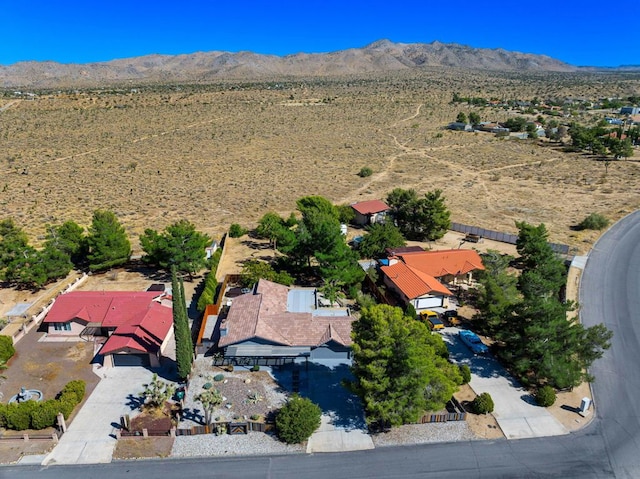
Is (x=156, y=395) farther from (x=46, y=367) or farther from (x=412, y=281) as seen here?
(x=412, y=281)

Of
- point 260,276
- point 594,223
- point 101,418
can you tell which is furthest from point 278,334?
point 594,223

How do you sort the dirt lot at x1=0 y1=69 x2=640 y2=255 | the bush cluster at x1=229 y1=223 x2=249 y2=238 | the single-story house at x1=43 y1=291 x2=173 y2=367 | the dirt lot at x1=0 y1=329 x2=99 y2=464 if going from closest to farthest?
the dirt lot at x1=0 y1=329 x2=99 y2=464 → the single-story house at x1=43 y1=291 x2=173 y2=367 → the bush cluster at x1=229 y1=223 x2=249 y2=238 → the dirt lot at x1=0 y1=69 x2=640 y2=255

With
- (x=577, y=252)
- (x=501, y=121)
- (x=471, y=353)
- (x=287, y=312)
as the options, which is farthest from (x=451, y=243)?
(x=501, y=121)

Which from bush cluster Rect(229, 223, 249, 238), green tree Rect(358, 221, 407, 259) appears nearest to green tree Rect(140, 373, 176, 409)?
green tree Rect(358, 221, 407, 259)

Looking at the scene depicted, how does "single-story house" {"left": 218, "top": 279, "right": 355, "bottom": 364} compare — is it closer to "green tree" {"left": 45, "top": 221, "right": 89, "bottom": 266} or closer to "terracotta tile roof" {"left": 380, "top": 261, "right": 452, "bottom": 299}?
"terracotta tile roof" {"left": 380, "top": 261, "right": 452, "bottom": 299}

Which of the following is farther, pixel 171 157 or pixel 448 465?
pixel 171 157

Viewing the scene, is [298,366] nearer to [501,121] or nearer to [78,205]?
[78,205]

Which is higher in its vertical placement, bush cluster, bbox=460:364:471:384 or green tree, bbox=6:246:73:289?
green tree, bbox=6:246:73:289
